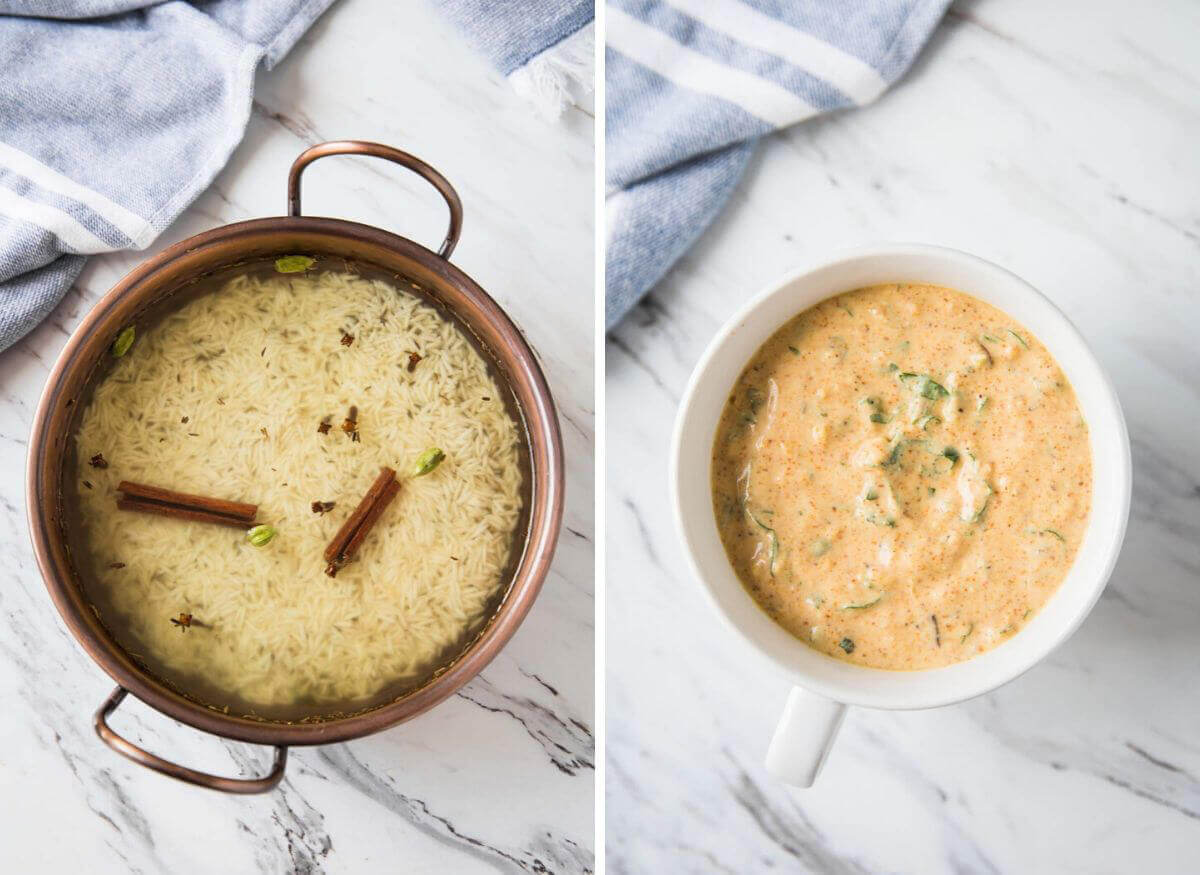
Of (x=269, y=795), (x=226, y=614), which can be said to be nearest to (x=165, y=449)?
(x=226, y=614)

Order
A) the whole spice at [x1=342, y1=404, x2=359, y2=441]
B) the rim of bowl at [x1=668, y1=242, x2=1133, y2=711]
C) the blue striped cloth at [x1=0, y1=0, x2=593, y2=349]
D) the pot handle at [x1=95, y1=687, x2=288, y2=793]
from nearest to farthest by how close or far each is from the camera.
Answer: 1. the rim of bowl at [x1=668, y1=242, x2=1133, y2=711]
2. the pot handle at [x1=95, y1=687, x2=288, y2=793]
3. the whole spice at [x1=342, y1=404, x2=359, y2=441]
4. the blue striped cloth at [x1=0, y1=0, x2=593, y2=349]

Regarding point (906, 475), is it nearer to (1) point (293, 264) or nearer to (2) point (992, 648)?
(2) point (992, 648)

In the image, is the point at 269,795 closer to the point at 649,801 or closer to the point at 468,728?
the point at 468,728

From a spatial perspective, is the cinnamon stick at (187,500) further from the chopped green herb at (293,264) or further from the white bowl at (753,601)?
the white bowl at (753,601)

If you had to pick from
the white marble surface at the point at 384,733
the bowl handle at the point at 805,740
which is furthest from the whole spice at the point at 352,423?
the bowl handle at the point at 805,740

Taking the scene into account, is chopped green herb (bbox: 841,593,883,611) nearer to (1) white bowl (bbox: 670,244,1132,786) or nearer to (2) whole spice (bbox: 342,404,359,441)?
(1) white bowl (bbox: 670,244,1132,786)

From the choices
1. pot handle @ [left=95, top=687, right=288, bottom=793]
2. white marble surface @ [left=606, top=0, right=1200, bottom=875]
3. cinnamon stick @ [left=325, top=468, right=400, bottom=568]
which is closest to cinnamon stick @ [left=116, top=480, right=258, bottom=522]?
cinnamon stick @ [left=325, top=468, right=400, bottom=568]

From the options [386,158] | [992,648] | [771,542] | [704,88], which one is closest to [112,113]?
[386,158]
